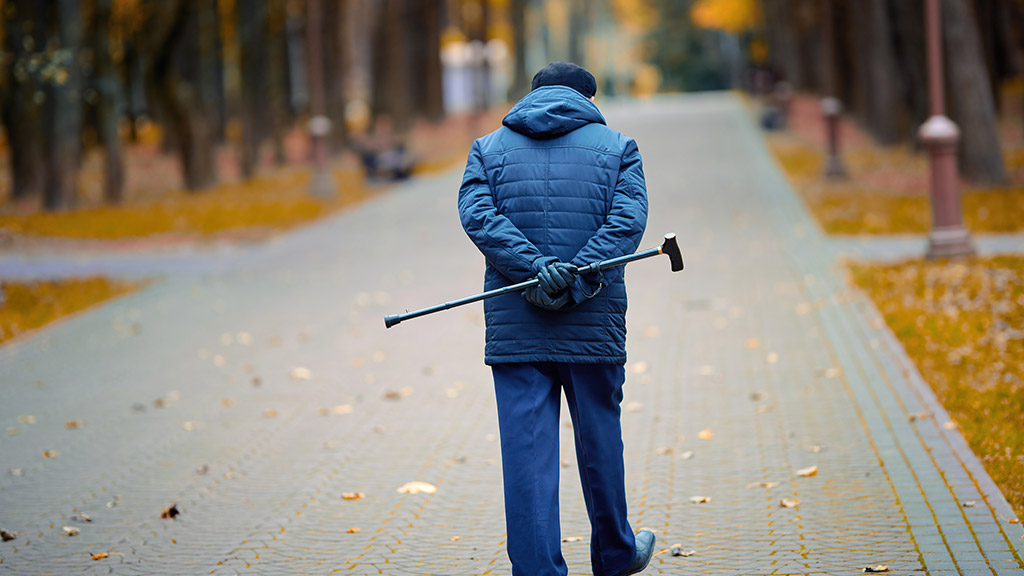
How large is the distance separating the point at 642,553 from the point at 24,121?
22.4 m

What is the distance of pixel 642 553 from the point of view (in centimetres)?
459

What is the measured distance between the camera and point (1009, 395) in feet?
23.7

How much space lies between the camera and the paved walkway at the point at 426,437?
5184 millimetres

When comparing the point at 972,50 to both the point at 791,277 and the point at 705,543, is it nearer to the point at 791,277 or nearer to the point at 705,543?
the point at 791,277

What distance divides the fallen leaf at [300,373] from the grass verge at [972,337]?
417 cm

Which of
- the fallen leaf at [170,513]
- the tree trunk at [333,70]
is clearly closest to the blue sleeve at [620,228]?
the fallen leaf at [170,513]

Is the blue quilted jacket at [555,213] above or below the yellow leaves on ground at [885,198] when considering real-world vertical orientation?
above

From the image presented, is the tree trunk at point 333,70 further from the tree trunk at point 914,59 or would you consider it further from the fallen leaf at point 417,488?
the fallen leaf at point 417,488

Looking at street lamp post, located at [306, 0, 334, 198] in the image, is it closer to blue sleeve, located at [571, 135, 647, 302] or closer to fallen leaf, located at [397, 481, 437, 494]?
fallen leaf, located at [397, 481, 437, 494]

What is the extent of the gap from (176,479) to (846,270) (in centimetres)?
800

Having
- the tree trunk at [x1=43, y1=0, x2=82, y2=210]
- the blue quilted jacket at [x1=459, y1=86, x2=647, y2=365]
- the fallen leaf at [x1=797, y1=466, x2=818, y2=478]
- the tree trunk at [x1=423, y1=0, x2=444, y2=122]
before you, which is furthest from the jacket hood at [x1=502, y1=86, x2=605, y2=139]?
the tree trunk at [x1=423, y1=0, x2=444, y2=122]

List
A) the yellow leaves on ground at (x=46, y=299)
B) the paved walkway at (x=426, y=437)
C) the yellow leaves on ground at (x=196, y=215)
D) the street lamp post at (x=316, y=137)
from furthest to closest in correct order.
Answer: the street lamp post at (x=316, y=137) → the yellow leaves on ground at (x=196, y=215) → the yellow leaves on ground at (x=46, y=299) → the paved walkway at (x=426, y=437)

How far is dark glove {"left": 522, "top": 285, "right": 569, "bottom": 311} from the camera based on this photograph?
420cm

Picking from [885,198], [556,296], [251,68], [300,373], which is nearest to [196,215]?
[251,68]
